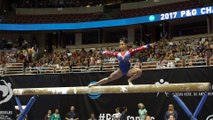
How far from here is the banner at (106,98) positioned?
11898mm

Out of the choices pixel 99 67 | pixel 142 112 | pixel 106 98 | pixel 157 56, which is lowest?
pixel 142 112

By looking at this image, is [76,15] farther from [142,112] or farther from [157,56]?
[142,112]

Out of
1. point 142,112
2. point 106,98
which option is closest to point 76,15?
point 106,98

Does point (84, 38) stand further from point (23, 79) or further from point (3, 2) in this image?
point (23, 79)

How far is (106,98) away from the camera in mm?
13992

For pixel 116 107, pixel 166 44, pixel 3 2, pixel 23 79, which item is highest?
pixel 3 2

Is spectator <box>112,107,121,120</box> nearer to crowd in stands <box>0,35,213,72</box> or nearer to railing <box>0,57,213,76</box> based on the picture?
railing <box>0,57,213,76</box>

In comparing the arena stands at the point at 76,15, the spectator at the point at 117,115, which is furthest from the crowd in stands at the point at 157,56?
the arena stands at the point at 76,15

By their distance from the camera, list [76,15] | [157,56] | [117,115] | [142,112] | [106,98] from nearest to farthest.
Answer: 1. [142,112]
2. [117,115]
3. [106,98]
4. [157,56]
5. [76,15]

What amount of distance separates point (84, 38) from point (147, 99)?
17719 millimetres

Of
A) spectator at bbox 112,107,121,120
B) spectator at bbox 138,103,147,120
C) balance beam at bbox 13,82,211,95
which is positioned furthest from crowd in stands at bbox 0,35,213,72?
balance beam at bbox 13,82,211,95

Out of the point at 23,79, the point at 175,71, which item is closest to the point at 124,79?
the point at 175,71

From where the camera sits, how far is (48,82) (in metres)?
15.3

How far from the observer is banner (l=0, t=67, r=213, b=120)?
468 inches
